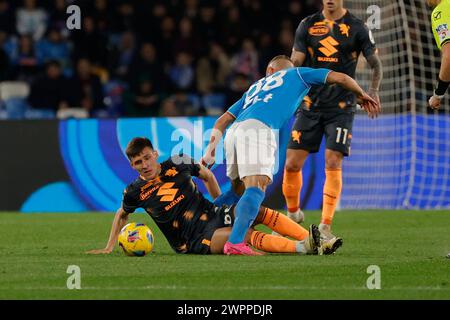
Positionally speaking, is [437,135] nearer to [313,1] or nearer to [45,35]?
[313,1]

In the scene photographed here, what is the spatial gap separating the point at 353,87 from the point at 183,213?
1.74 meters

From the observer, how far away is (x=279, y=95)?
8.48 m

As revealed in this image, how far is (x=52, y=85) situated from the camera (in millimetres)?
16578

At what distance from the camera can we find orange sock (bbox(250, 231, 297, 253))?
27.8 ft

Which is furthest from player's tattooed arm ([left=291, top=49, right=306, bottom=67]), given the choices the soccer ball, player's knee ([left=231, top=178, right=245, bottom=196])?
the soccer ball

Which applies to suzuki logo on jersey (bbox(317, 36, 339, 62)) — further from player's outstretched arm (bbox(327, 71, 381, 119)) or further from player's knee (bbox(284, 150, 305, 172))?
player's outstretched arm (bbox(327, 71, 381, 119))

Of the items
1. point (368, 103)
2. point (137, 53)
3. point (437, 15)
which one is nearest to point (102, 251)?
point (368, 103)

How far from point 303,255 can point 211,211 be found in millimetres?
853

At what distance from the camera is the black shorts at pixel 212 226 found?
8.53m

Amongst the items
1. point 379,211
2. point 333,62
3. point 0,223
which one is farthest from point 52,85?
point 333,62

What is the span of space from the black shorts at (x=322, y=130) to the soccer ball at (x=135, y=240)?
2.37m

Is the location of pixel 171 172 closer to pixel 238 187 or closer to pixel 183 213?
pixel 183 213

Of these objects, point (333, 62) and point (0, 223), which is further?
point (0, 223)

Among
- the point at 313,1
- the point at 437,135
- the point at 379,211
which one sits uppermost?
the point at 313,1
